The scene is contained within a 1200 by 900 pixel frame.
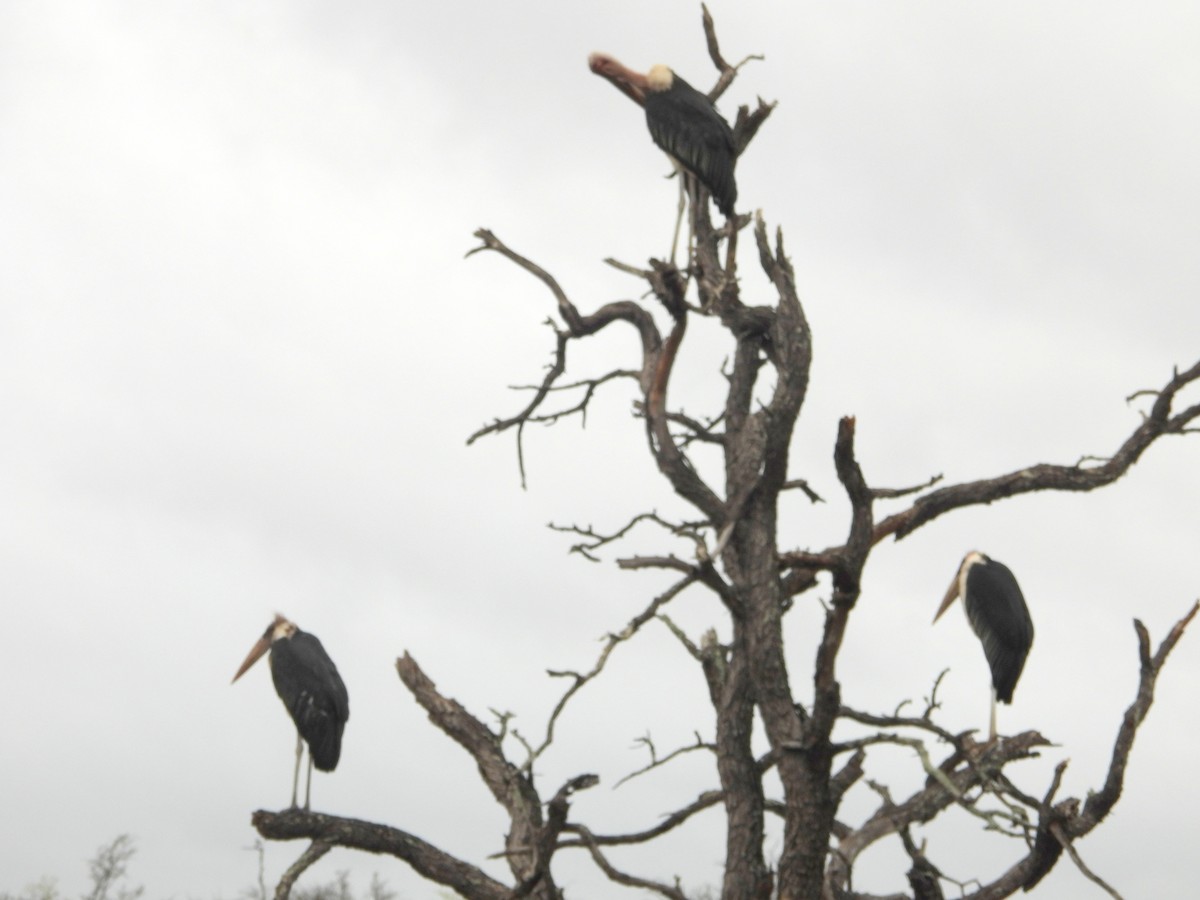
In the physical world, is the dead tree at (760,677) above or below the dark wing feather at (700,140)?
below

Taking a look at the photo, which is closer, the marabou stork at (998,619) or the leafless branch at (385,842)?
the leafless branch at (385,842)

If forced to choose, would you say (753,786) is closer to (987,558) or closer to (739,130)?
(987,558)

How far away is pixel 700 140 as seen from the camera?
32.4 feet

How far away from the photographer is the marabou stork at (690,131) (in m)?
9.85

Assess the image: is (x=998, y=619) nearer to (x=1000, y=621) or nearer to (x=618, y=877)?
(x=1000, y=621)

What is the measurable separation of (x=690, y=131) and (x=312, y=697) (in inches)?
171

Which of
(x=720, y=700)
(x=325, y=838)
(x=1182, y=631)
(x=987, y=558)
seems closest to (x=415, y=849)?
(x=325, y=838)

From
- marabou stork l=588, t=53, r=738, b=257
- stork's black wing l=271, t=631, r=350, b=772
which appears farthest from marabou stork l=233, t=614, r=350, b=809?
marabou stork l=588, t=53, r=738, b=257

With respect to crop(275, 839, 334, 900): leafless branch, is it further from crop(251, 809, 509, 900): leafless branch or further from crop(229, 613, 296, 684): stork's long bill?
crop(229, 613, 296, 684): stork's long bill

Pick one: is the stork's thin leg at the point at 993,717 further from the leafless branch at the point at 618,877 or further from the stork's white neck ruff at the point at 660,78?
the stork's white neck ruff at the point at 660,78

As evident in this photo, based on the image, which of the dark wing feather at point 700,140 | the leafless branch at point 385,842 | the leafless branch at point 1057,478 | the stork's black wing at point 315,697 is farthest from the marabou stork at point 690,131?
the leafless branch at point 385,842

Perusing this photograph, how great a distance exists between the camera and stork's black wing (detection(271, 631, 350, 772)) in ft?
32.2

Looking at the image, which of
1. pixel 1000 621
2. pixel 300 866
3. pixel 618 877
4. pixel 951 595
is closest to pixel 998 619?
pixel 1000 621

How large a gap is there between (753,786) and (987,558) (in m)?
3.63
